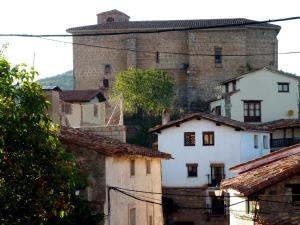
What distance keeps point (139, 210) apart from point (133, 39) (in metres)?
63.7

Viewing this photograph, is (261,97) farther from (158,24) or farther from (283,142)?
(158,24)

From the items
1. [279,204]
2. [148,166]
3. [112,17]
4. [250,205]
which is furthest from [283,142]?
[112,17]

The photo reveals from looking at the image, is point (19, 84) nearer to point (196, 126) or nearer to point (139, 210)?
point (139, 210)

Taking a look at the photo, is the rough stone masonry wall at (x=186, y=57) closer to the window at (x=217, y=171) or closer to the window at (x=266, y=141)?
the window at (x=266, y=141)

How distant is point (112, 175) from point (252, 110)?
4493cm

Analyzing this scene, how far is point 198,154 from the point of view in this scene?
53875 millimetres

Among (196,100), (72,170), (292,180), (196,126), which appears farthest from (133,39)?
(72,170)

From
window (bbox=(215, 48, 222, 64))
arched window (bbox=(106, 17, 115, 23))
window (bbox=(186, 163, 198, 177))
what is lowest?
window (bbox=(186, 163, 198, 177))

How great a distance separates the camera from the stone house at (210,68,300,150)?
219ft

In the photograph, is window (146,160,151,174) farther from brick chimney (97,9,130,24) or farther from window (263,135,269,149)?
brick chimney (97,9,130,24)

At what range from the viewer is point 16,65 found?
47.5 feet

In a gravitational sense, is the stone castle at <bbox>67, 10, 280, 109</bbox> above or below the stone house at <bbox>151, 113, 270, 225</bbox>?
above

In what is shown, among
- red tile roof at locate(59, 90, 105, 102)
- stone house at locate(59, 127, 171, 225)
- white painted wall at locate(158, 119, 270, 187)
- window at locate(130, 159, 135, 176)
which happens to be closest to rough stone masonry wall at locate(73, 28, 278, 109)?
red tile roof at locate(59, 90, 105, 102)

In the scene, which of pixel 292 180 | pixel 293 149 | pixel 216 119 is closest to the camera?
pixel 292 180
